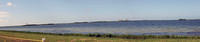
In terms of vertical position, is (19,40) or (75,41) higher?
(19,40)

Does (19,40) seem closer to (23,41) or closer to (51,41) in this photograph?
(23,41)

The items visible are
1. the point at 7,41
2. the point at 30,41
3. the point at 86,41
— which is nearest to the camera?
the point at 30,41

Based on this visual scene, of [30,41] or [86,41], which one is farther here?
[86,41]

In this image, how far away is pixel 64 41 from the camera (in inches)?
531

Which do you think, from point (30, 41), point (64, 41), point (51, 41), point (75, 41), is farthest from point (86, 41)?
point (30, 41)

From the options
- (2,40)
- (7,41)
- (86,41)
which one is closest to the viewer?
(7,41)

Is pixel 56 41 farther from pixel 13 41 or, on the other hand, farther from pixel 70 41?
pixel 13 41

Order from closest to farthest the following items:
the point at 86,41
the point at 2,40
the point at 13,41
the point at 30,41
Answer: the point at 30,41, the point at 13,41, the point at 2,40, the point at 86,41

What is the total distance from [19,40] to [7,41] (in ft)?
5.71

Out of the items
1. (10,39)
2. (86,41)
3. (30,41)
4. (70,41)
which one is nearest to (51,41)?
(70,41)

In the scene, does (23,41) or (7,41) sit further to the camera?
(7,41)

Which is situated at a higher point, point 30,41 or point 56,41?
point 30,41

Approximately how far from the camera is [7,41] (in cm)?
1075

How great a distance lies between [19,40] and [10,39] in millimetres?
1129
